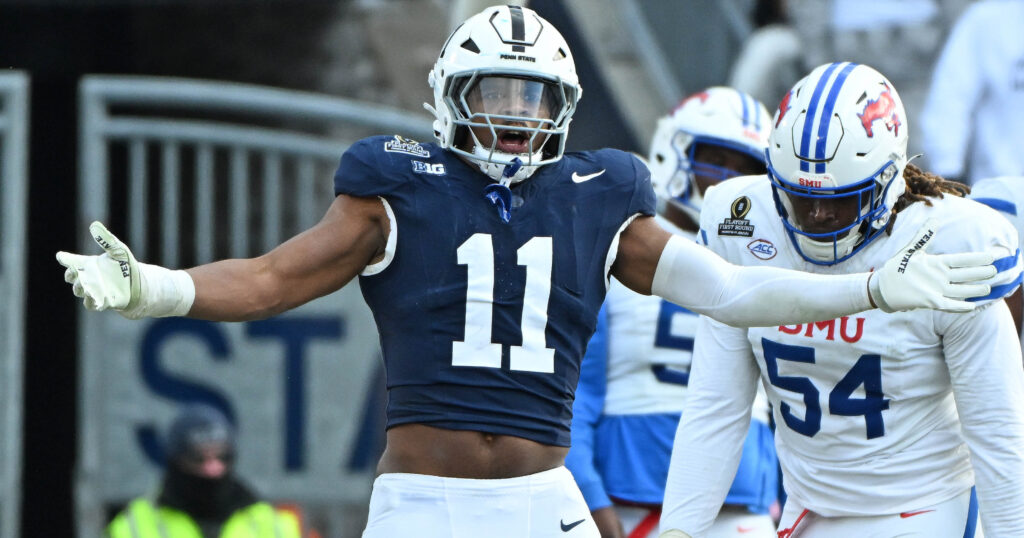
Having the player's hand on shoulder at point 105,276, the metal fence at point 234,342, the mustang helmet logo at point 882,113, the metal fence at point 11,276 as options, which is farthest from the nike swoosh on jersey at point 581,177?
the metal fence at point 11,276

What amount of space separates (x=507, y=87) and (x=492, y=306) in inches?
19.2

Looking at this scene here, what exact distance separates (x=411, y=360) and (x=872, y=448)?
3.89 ft

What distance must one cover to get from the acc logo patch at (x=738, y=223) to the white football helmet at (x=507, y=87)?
0.63 meters

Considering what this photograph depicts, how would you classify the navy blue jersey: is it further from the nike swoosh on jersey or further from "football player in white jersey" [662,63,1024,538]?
"football player in white jersey" [662,63,1024,538]

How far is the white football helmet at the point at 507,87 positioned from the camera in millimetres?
3648

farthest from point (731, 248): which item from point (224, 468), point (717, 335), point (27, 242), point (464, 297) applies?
point (27, 242)

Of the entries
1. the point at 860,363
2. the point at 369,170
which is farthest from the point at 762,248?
the point at 369,170

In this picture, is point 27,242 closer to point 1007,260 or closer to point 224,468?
point 224,468

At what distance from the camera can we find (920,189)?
162 inches

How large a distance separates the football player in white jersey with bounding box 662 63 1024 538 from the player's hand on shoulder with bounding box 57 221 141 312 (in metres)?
1.52

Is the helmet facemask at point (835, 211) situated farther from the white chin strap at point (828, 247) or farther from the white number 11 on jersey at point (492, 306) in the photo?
the white number 11 on jersey at point (492, 306)

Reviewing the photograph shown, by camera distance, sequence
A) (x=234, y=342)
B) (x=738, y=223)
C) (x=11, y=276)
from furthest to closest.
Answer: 1. (x=234, y=342)
2. (x=11, y=276)
3. (x=738, y=223)

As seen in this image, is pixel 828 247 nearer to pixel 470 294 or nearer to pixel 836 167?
pixel 836 167

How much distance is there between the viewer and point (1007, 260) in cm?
382
